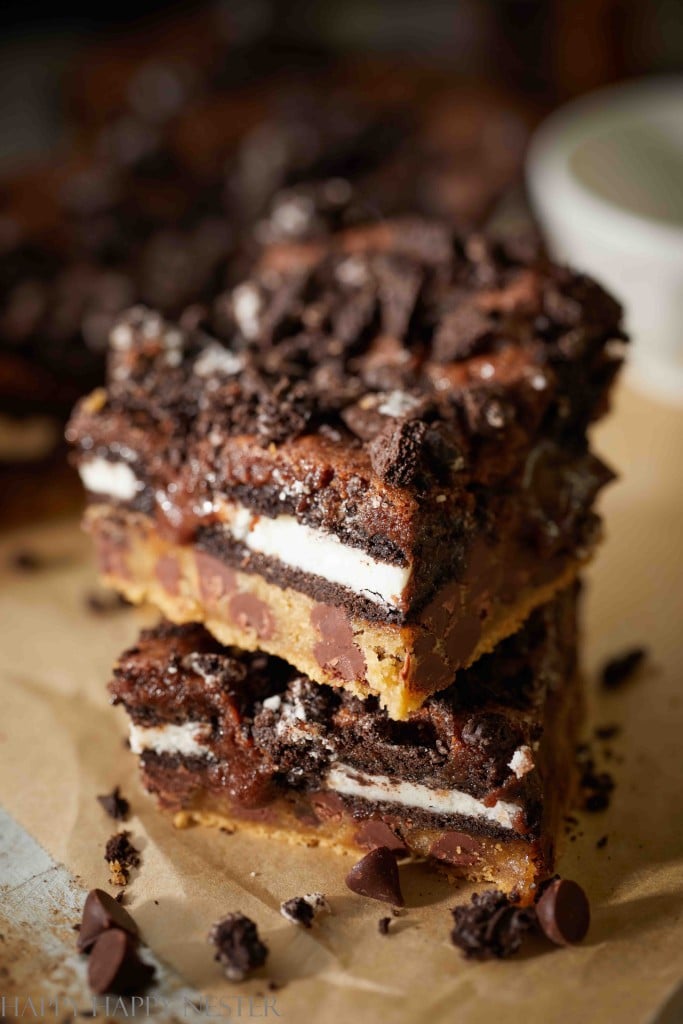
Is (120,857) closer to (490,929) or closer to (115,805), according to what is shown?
(115,805)

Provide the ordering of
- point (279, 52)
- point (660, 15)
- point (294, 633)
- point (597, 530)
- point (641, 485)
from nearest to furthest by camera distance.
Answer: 1. point (294, 633)
2. point (597, 530)
3. point (641, 485)
4. point (279, 52)
5. point (660, 15)

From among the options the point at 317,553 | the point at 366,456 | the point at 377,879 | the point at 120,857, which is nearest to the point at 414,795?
the point at 377,879

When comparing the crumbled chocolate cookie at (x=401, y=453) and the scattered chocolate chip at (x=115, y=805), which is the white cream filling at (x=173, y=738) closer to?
the scattered chocolate chip at (x=115, y=805)

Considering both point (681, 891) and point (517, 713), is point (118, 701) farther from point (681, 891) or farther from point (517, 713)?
point (681, 891)

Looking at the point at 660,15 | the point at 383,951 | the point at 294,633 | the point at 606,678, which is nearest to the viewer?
the point at 383,951

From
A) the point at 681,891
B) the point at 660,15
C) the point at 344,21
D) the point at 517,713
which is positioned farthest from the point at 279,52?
A: the point at 681,891

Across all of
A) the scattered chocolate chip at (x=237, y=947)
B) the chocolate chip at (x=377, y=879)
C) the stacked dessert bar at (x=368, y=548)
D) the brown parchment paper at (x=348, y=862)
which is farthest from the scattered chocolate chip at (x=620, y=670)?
the scattered chocolate chip at (x=237, y=947)

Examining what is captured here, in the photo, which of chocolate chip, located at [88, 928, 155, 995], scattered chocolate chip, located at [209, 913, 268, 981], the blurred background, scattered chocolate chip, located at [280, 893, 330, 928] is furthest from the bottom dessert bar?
the blurred background
